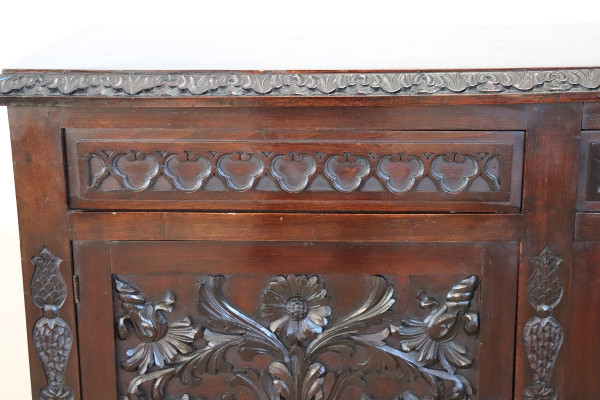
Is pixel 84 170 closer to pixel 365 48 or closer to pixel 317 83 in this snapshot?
pixel 317 83

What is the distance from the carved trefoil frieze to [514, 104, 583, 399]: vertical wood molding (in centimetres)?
4


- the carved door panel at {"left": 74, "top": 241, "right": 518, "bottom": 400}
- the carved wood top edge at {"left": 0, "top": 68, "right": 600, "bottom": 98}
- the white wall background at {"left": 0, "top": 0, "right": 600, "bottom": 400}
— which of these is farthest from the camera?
the white wall background at {"left": 0, "top": 0, "right": 600, "bottom": 400}

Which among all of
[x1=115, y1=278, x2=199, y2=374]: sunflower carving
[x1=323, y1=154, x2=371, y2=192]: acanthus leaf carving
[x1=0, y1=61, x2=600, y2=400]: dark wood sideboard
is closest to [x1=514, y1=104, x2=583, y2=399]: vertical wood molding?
[x1=0, y1=61, x2=600, y2=400]: dark wood sideboard

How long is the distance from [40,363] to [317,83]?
1.90ft

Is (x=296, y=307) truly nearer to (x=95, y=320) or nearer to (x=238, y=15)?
(x=95, y=320)

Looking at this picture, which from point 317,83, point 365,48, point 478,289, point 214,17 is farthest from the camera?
point 214,17

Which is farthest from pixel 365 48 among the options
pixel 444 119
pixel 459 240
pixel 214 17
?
pixel 214 17

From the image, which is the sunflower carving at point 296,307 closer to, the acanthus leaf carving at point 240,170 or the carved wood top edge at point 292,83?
the acanthus leaf carving at point 240,170

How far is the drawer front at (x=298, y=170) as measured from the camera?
1.23 m

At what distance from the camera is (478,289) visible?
129 cm

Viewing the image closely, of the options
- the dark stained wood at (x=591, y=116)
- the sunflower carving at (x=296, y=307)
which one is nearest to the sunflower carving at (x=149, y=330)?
the sunflower carving at (x=296, y=307)

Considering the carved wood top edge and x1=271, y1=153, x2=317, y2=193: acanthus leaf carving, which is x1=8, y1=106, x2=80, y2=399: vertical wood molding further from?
x1=271, y1=153, x2=317, y2=193: acanthus leaf carving

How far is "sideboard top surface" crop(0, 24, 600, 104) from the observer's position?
3.87 ft

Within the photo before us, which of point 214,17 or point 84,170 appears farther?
point 214,17
